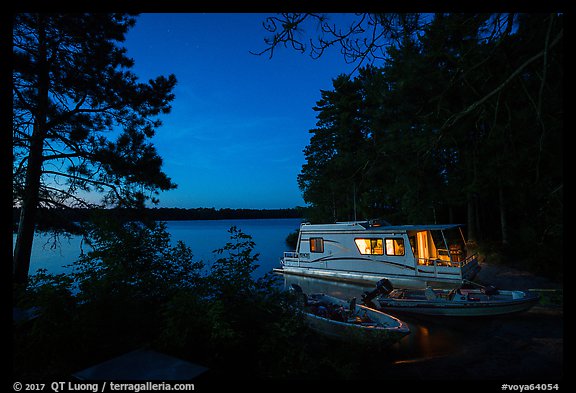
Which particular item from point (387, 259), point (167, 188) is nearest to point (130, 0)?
point (167, 188)

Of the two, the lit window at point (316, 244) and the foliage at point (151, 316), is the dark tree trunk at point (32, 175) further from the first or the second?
the lit window at point (316, 244)

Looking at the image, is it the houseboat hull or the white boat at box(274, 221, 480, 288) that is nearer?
the houseboat hull

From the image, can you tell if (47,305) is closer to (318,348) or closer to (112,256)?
(112,256)

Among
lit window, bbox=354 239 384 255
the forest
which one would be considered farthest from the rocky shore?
lit window, bbox=354 239 384 255

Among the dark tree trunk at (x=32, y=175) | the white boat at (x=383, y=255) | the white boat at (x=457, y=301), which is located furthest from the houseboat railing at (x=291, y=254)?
the dark tree trunk at (x=32, y=175)

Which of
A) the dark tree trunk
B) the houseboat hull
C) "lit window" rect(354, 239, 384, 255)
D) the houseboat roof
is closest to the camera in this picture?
the dark tree trunk

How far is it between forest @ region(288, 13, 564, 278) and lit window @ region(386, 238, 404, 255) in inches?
102

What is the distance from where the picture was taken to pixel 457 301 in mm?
10555

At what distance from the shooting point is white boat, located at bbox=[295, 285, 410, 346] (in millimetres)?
7867

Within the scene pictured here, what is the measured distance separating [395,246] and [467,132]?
7.29m

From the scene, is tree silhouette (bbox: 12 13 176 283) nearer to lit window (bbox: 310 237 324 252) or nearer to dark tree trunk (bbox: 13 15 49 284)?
dark tree trunk (bbox: 13 15 49 284)

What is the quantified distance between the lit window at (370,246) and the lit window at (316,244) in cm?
239

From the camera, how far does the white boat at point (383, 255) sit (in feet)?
46.3

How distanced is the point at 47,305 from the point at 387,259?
14489 millimetres
